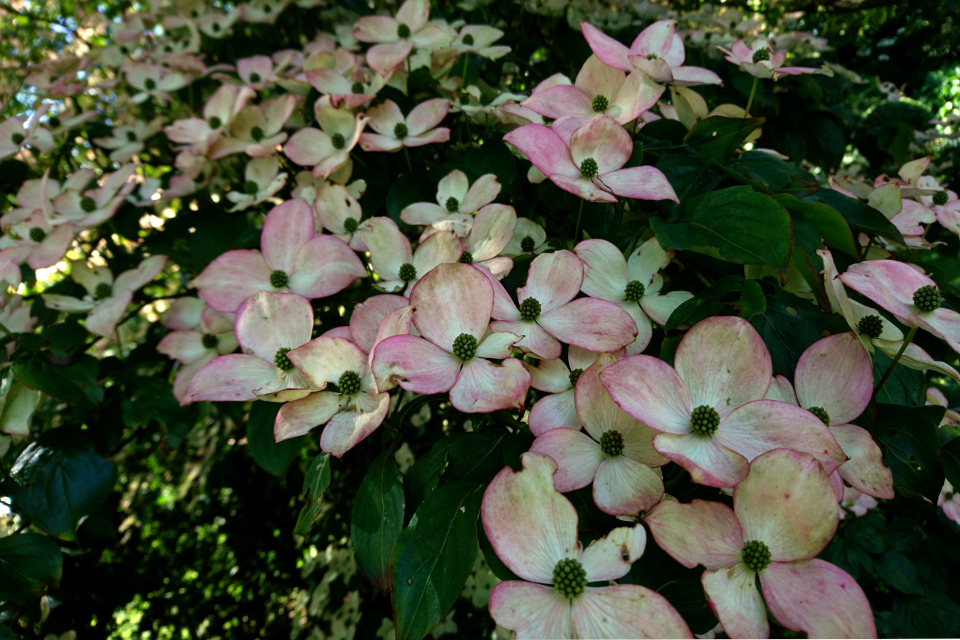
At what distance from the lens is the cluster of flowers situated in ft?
1.32

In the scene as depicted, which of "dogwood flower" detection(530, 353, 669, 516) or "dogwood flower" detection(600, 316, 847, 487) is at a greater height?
"dogwood flower" detection(600, 316, 847, 487)

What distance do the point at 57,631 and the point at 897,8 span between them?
285cm

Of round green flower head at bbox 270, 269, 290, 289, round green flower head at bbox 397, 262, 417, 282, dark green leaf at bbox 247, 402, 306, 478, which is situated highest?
round green flower head at bbox 397, 262, 417, 282

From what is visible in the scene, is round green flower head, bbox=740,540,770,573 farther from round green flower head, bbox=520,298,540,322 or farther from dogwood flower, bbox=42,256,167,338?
dogwood flower, bbox=42,256,167,338

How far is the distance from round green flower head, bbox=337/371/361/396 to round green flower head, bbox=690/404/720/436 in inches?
11.9

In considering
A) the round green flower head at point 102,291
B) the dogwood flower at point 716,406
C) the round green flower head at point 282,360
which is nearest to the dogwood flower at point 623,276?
the dogwood flower at point 716,406

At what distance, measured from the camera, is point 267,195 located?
0.94 meters

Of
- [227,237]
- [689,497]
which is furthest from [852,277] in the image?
[227,237]

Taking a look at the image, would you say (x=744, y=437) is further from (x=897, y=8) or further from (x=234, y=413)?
(x=897, y=8)

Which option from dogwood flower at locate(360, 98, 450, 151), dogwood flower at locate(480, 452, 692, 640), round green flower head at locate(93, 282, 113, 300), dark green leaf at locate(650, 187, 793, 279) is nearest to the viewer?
dogwood flower at locate(480, 452, 692, 640)

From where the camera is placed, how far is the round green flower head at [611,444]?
470 millimetres

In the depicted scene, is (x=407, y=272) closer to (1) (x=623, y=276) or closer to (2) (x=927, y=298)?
(1) (x=623, y=276)

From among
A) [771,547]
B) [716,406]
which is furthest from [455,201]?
[771,547]

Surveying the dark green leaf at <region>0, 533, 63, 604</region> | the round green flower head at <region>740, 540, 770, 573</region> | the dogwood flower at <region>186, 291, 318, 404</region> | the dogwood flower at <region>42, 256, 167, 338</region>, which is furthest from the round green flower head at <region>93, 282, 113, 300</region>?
the round green flower head at <region>740, 540, 770, 573</region>
